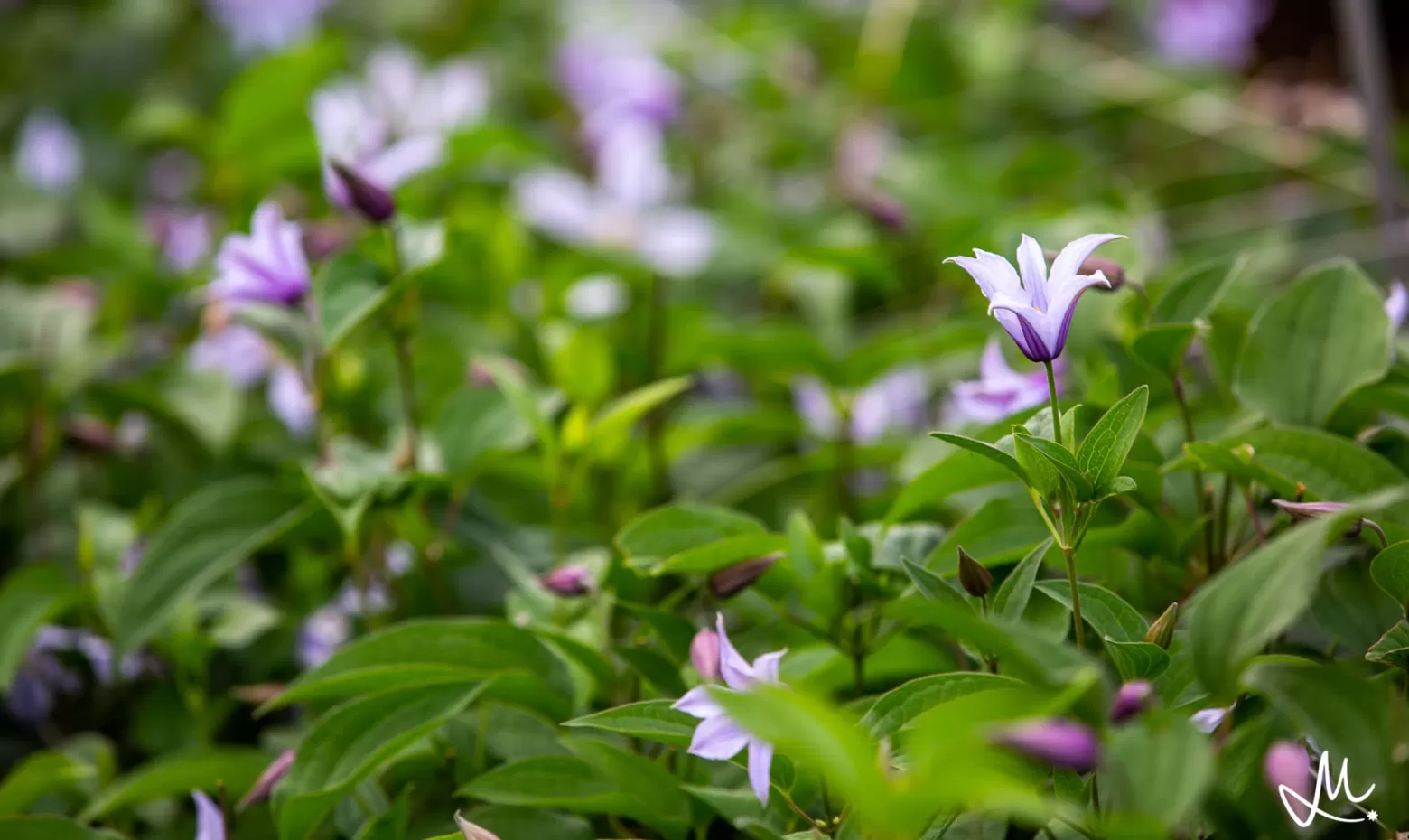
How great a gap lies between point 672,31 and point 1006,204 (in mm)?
889

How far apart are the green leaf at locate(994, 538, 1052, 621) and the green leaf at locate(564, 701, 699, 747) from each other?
0.14m

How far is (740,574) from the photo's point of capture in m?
0.61

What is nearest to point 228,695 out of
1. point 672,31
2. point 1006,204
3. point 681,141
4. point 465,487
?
point 465,487

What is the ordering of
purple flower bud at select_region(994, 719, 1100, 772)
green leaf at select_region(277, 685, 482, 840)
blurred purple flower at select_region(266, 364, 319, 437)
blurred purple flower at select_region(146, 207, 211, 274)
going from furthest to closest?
blurred purple flower at select_region(146, 207, 211, 274) → blurred purple flower at select_region(266, 364, 319, 437) → green leaf at select_region(277, 685, 482, 840) → purple flower bud at select_region(994, 719, 1100, 772)

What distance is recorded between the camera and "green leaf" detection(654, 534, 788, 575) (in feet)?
1.95

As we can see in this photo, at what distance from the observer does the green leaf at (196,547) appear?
71 cm

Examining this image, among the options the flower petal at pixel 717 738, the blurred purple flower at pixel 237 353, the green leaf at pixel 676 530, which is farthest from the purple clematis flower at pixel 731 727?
the blurred purple flower at pixel 237 353

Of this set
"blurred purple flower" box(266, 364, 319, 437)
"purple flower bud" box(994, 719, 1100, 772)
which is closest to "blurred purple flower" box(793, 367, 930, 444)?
"blurred purple flower" box(266, 364, 319, 437)

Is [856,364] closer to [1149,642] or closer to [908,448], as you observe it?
[908,448]

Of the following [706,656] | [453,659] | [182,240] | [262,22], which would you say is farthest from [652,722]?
[262,22]

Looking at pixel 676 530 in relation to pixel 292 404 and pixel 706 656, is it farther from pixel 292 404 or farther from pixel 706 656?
pixel 292 404

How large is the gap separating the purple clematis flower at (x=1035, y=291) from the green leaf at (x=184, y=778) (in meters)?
0.49

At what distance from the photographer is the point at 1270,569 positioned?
41 centimetres

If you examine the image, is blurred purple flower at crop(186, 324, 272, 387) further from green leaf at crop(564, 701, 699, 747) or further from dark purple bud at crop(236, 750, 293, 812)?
green leaf at crop(564, 701, 699, 747)
